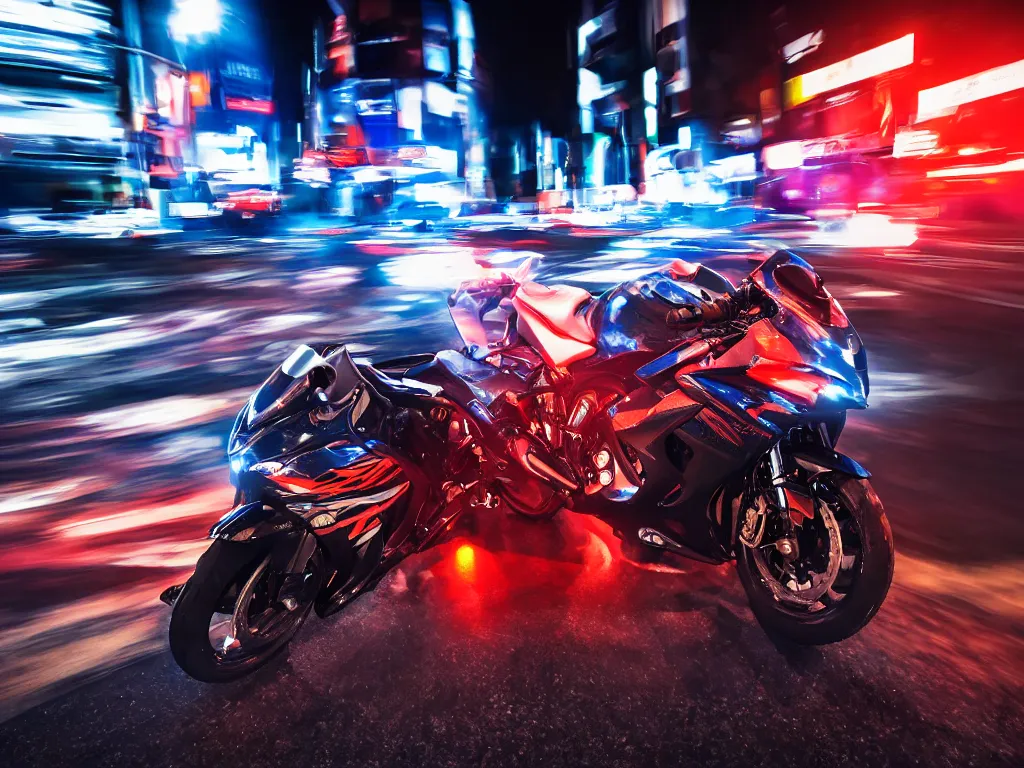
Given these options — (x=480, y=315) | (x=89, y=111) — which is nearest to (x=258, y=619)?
(x=480, y=315)

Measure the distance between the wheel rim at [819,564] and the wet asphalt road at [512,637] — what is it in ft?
0.59

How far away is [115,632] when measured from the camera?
2428mm

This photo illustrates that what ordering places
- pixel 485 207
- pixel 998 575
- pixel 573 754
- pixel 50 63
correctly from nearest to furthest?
pixel 573 754 < pixel 998 575 < pixel 50 63 < pixel 485 207

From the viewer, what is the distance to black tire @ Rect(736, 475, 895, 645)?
1.98 m

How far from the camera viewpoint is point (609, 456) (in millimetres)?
2514

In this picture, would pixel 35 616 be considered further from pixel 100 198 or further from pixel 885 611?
pixel 100 198

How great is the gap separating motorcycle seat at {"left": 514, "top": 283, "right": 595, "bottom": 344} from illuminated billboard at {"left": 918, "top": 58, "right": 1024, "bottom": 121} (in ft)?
45.1

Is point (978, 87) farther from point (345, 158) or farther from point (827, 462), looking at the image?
point (345, 158)

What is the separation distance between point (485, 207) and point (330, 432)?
35714 millimetres

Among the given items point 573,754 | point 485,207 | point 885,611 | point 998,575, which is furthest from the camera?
point 485,207

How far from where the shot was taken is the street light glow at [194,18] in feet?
157

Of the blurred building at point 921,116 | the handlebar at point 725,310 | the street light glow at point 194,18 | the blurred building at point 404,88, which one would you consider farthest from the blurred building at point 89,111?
the handlebar at point 725,310

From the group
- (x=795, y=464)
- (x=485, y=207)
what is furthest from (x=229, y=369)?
(x=485, y=207)

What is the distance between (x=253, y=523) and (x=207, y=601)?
0.84 feet
